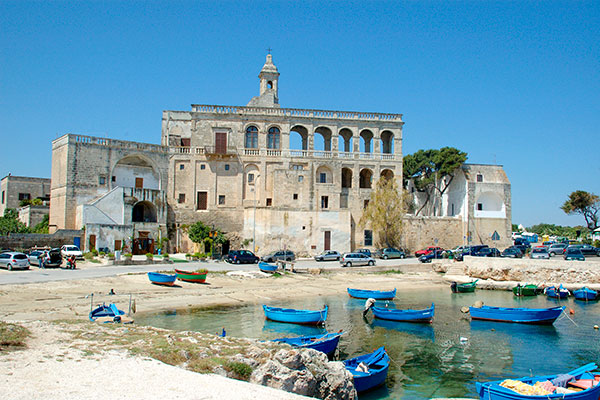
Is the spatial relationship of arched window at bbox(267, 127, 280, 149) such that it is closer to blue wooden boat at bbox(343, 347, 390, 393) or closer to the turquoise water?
the turquoise water

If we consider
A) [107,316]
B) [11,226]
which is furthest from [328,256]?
[11,226]

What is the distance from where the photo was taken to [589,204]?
6181 cm

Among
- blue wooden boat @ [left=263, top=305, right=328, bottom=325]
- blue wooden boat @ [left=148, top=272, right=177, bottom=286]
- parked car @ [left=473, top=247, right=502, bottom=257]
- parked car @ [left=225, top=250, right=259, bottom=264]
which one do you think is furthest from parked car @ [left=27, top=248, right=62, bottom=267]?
parked car @ [left=473, top=247, right=502, bottom=257]

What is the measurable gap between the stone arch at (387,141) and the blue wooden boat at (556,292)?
26.3m

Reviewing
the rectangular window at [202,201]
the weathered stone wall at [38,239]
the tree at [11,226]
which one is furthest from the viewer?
the rectangular window at [202,201]

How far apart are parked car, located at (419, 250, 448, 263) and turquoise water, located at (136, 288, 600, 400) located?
54.3 feet

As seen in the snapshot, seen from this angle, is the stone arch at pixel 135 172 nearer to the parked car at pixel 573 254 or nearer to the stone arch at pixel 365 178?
the stone arch at pixel 365 178

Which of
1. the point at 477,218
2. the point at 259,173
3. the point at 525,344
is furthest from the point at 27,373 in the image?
the point at 477,218

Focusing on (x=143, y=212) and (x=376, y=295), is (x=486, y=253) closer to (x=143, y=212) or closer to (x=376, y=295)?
(x=376, y=295)

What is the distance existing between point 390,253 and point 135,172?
27.1m

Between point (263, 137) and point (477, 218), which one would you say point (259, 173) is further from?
point (477, 218)

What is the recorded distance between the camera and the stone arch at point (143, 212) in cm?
4797

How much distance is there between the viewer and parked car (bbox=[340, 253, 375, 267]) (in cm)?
3991

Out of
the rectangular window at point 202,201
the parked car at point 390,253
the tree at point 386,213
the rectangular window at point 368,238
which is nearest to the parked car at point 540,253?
the parked car at point 390,253
